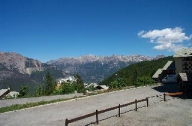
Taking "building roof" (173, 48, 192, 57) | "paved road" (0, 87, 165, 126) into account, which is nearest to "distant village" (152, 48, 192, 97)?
"building roof" (173, 48, 192, 57)

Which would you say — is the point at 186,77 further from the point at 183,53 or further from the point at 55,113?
the point at 55,113

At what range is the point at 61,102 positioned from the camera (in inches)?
1464

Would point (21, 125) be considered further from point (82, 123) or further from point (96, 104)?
point (96, 104)

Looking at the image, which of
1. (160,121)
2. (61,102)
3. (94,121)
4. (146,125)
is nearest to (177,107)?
(160,121)

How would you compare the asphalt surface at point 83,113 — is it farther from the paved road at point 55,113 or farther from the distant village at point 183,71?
the distant village at point 183,71

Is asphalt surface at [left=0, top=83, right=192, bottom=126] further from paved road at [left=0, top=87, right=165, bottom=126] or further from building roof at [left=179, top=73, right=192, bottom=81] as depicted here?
building roof at [left=179, top=73, right=192, bottom=81]

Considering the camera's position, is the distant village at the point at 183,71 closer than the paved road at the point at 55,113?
No

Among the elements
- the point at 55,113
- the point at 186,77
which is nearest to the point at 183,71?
the point at 186,77

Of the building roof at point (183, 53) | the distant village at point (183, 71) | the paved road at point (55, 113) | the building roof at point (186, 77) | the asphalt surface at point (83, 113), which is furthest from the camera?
the building roof at point (183, 53)

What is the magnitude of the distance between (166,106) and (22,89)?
48.3 metres

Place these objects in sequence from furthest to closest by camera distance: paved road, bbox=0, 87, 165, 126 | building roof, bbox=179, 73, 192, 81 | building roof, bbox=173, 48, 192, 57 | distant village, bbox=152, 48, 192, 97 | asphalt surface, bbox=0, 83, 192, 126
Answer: building roof, bbox=173, 48, 192, 57, distant village, bbox=152, 48, 192, 97, building roof, bbox=179, 73, 192, 81, paved road, bbox=0, 87, 165, 126, asphalt surface, bbox=0, 83, 192, 126

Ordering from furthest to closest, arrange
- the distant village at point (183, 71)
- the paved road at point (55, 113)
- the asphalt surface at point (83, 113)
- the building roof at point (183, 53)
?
the building roof at point (183, 53) < the distant village at point (183, 71) < the paved road at point (55, 113) < the asphalt surface at point (83, 113)

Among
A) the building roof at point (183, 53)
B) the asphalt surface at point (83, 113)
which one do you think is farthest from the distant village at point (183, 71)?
the asphalt surface at point (83, 113)

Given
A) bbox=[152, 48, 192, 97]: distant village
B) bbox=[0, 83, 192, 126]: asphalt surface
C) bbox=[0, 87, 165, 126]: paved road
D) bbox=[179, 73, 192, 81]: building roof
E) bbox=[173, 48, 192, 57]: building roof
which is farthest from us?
bbox=[173, 48, 192, 57]: building roof
